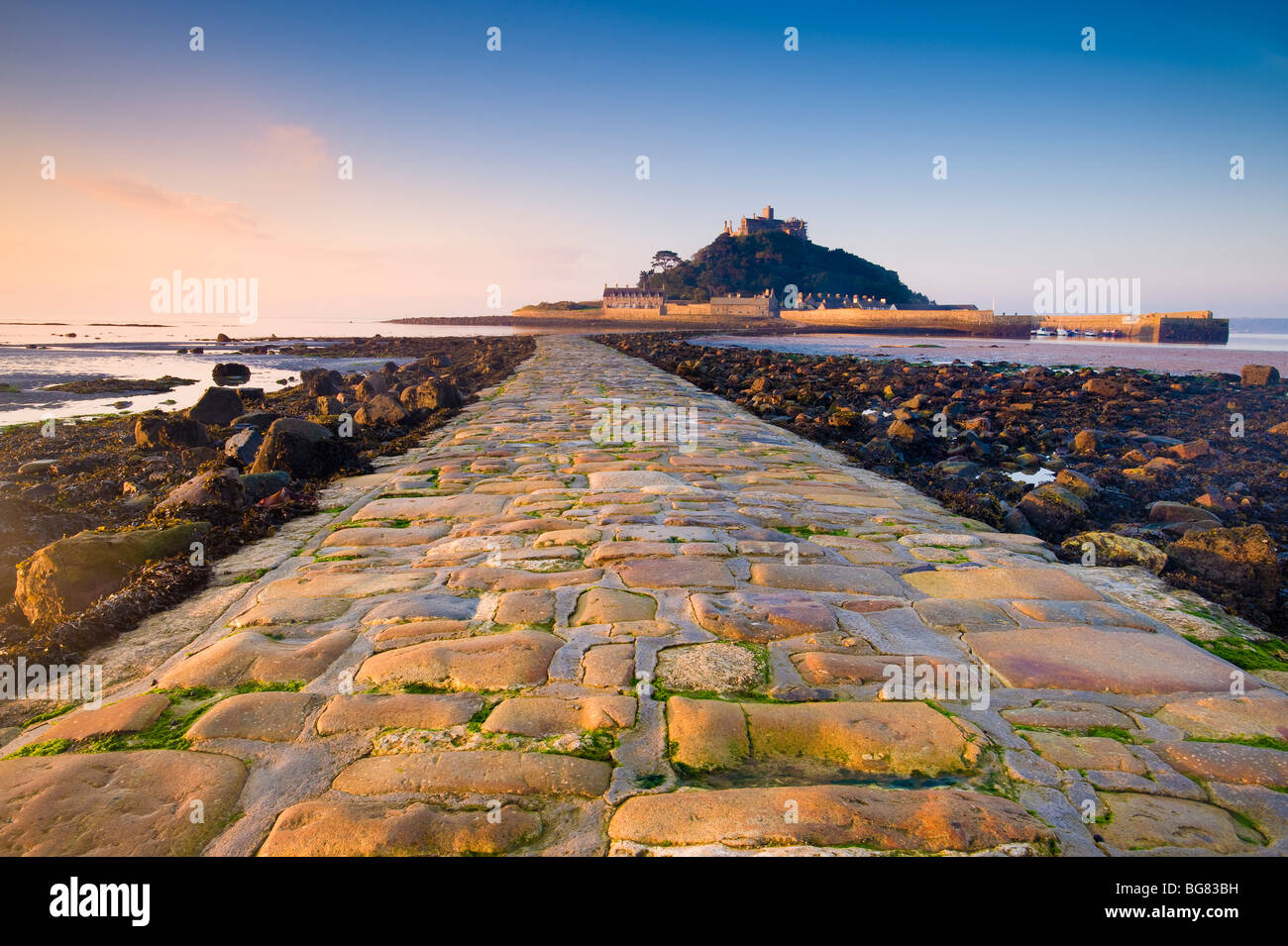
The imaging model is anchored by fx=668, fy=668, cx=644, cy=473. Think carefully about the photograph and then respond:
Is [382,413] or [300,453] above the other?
[382,413]

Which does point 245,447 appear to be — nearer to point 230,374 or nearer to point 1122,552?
point 1122,552

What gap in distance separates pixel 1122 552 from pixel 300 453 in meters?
6.43

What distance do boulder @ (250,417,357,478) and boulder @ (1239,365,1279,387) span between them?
22.4 meters

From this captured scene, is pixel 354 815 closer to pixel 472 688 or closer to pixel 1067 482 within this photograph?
pixel 472 688

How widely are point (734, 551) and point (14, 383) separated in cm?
2312

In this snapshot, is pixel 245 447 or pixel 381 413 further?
pixel 381 413

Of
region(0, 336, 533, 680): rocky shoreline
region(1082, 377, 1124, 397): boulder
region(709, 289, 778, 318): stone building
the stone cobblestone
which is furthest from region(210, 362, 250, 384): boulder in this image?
region(709, 289, 778, 318): stone building

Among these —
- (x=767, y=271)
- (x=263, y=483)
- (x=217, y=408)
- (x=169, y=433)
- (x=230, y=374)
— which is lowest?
(x=263, y=483)

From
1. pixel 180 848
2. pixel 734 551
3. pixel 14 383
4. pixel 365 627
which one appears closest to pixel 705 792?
pixel 180 848

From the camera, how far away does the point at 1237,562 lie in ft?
13.0

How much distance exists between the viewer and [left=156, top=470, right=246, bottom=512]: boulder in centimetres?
473

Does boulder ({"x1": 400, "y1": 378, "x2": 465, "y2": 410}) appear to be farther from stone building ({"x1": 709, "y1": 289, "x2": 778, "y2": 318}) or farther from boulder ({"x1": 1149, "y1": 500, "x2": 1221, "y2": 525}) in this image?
stone building ({"x1": 709, "y1": 289, "x2": 778, "y2": 318})

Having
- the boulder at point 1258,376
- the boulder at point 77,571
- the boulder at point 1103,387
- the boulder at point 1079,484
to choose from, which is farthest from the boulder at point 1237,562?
the boulder at point 1258,376

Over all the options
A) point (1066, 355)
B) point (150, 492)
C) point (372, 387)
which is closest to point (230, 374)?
point (372, 387)
